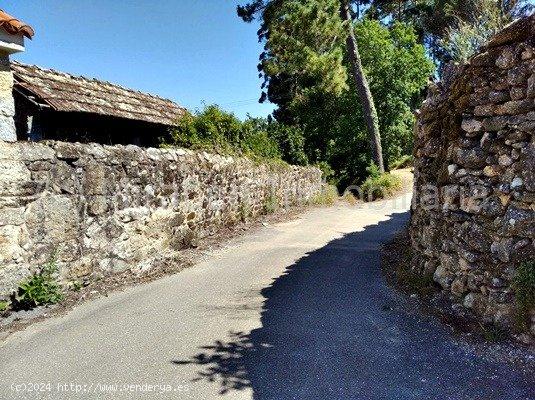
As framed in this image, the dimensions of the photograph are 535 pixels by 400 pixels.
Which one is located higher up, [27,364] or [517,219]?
[517,219]

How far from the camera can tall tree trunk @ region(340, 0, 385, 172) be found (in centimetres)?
1827

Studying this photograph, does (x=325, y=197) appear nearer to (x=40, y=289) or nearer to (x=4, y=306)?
(x=40, y=289)

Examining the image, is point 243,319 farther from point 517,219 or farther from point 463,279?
point 517,219

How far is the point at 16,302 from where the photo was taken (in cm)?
476

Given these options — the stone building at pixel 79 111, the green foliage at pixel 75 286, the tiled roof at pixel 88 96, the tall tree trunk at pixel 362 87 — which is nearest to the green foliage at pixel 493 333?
the green foliage at pixel 75 286

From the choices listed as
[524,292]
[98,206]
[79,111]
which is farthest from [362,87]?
[524,292]

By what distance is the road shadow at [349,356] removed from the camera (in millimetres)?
3266

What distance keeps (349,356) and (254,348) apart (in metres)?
0.96

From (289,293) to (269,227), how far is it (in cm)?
500

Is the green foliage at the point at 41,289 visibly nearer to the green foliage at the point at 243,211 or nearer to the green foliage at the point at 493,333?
the green foliage at the point at 493,333

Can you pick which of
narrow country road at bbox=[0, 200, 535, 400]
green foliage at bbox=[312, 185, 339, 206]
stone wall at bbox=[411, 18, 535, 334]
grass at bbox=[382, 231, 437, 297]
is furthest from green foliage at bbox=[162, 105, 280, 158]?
stone wall at bbox=[411, 18, 535, 334]

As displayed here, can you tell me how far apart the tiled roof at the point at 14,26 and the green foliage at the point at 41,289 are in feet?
10.8

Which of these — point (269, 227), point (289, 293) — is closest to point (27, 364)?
point (289, 293)

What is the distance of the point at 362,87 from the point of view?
18391 millimetres
